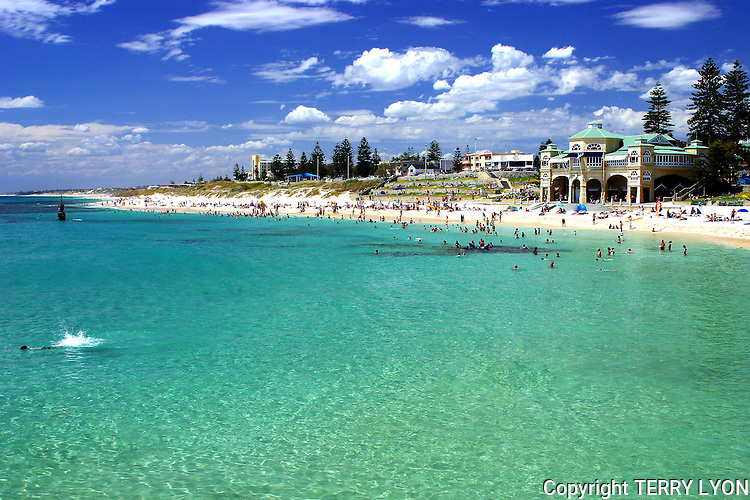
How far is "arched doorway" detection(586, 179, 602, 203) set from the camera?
237ft

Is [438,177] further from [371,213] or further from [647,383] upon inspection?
[647,383]

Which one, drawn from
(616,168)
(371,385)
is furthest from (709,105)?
(371,385)

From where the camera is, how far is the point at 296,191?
13000cm

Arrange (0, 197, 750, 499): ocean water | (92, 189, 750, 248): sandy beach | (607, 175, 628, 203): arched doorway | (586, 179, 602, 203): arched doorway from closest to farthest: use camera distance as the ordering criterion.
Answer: (0, 197, 750, 499): ocean water → (92, 189, 750, 248): sandy beach → (607, 175, 628, 203): arched doorway → (586, 179, 602, 203): arched doorway

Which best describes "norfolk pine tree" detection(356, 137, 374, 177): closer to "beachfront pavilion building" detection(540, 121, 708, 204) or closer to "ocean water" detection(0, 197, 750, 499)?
"beachfront pavilion building" detection(540, 121, 708, 204)

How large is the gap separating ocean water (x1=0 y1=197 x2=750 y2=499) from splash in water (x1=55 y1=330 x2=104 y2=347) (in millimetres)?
120

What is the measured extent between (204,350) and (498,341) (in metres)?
9.58

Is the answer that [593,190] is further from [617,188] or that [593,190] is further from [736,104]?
[736,104]

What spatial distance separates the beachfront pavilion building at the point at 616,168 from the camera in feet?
219

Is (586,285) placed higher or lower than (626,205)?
lower

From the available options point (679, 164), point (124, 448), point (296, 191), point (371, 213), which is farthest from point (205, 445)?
point (296, 191)

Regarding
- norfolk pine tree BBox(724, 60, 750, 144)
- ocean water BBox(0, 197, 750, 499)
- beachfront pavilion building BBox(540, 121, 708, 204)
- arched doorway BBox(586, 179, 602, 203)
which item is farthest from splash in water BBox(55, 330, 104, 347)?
norfolk pine tree BBox(724, 60, 750, 144)

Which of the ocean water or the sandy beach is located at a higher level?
the sandy beach

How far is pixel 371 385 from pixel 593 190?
66569 mm
